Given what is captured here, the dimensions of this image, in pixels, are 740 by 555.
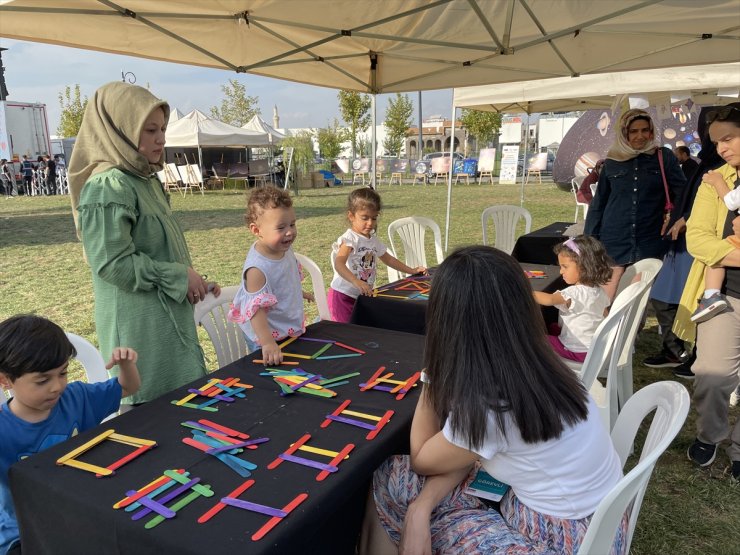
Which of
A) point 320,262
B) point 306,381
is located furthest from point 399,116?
point 306,381

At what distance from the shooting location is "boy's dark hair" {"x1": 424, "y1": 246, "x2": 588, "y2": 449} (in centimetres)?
119

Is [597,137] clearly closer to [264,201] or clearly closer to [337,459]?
[264,201]

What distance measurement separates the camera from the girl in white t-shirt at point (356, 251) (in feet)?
11.2

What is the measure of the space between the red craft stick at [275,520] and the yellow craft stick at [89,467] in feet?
1.46

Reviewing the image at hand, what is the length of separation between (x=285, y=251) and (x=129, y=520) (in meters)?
1.41

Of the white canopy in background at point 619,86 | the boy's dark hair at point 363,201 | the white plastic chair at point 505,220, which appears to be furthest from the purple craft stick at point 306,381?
the white canopy in background at point 619,86

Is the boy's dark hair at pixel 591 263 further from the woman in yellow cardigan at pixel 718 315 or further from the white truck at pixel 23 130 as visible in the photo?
the white truck at pixel 23 130

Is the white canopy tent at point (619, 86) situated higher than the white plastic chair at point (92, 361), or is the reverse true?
the white canopy tent at point (619, 86)

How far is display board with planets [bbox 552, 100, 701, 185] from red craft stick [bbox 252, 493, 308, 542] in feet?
41.6

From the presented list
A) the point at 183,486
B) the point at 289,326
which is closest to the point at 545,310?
the point at 289,326

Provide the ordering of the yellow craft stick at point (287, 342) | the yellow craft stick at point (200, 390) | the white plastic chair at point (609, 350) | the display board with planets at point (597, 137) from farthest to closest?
the display board with planets at point (597, 137), the white plastic chair at point (609, 350), the yellow craft stick at point (287, 342), the yellow craft stick at point (200, 390)

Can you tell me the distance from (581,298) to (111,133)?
8.17 ft

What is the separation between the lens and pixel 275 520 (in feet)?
3.49

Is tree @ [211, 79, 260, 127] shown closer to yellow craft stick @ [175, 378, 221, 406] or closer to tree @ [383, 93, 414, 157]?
tree @ [383, 93, 414, 157]
